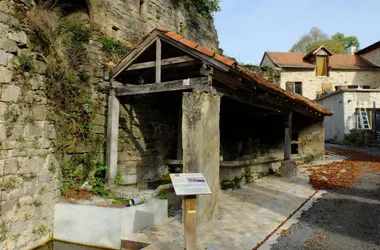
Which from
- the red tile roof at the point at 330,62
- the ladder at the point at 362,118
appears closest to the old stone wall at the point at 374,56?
the red tile roof at the point at 330,62

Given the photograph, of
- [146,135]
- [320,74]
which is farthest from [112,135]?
[320,74]

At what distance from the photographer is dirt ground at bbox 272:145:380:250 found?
12.9 ft

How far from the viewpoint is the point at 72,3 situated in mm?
7320

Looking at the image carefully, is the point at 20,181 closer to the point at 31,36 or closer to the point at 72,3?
the point at 31,36

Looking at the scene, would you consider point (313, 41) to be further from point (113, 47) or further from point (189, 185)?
point (189, 185)

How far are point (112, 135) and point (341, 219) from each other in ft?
14.8

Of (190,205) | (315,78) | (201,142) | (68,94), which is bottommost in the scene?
(190,205)

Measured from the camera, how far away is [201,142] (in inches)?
190

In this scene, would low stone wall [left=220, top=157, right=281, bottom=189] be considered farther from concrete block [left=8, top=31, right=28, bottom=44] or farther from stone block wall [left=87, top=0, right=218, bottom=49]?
concrete block [left=8, top=31, right=28, bottom=44]

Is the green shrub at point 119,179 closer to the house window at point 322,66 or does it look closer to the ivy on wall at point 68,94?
the ivy on wall at point 68,94

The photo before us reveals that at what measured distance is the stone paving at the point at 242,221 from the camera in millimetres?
4094

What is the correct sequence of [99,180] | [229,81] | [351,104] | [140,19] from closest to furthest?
[229,81], [99,180], [140,19], [351,104]

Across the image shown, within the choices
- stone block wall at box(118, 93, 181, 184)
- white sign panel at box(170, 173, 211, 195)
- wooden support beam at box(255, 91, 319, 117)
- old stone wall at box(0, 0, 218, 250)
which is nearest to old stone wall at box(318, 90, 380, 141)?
wooden support beam at box(255, 91, 319, 117)

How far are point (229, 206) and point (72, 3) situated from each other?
6.14 meters
